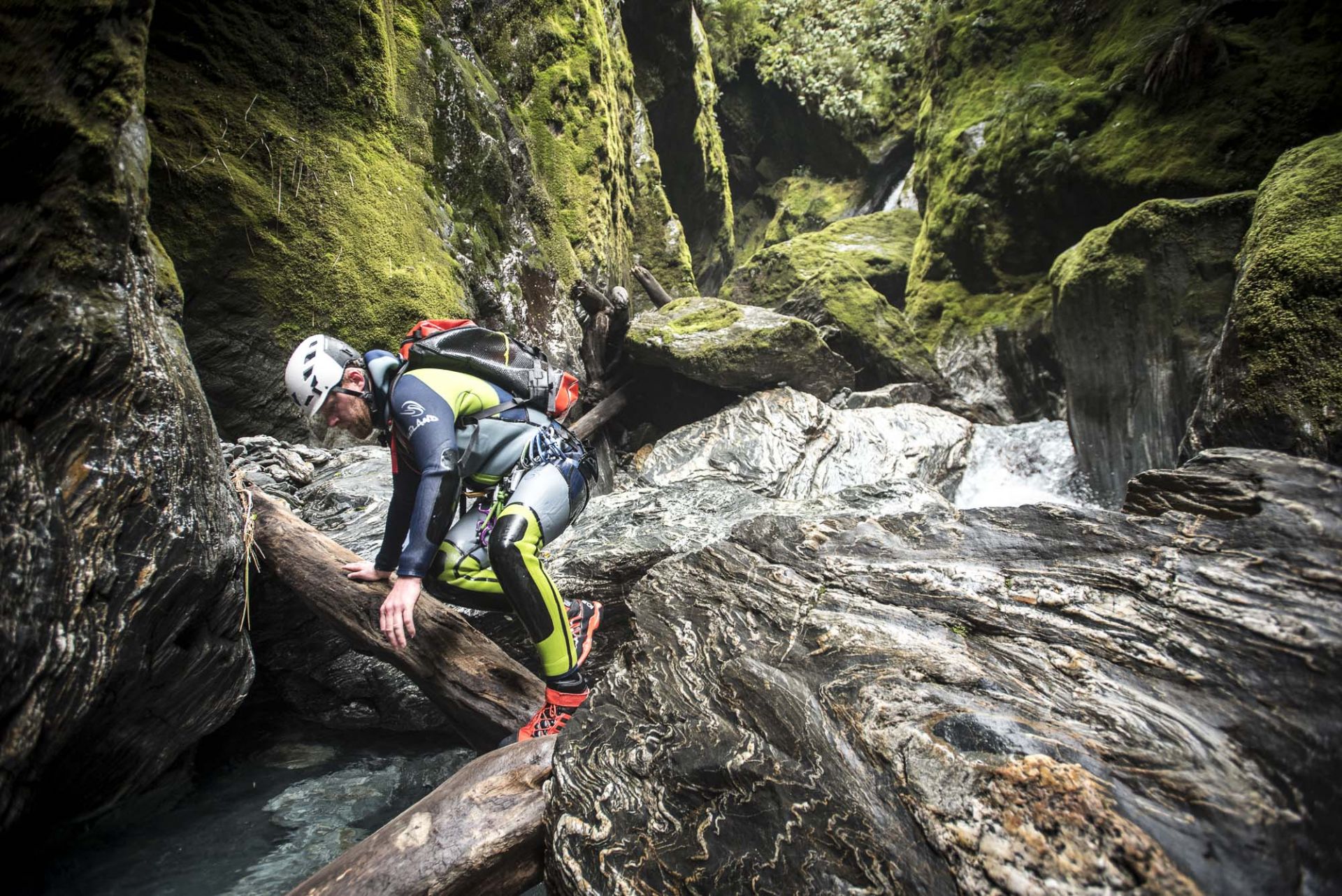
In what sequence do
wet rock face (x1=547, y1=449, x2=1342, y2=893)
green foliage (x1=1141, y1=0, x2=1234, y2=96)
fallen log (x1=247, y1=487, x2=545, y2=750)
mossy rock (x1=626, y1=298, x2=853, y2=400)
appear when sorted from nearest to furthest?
wet rock face (x1=547, y1=449, x2=1342, y2=893), fallen log (x1=247, y1=487, x2=545, y2=750), green foliage (x1=1141, y1=0, x2=1234, y2=96), mossy rock (x1=626, y1=298, x2=853, y2=400)

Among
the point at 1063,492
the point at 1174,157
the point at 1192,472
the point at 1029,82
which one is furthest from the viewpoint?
the point at 1029,82

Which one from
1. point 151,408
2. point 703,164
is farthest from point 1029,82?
point 151,408

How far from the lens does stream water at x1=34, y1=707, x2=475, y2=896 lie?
131 inches

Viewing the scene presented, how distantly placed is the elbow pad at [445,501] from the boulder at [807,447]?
17.3 feet

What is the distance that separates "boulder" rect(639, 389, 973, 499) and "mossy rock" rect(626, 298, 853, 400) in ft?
1.57

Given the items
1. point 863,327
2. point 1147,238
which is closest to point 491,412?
point 1147,238

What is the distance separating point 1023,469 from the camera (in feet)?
31.9

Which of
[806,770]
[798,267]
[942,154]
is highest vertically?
[942,154]

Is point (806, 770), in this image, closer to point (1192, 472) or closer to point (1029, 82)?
point (1192, 472)

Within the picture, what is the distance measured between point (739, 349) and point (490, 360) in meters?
6.63

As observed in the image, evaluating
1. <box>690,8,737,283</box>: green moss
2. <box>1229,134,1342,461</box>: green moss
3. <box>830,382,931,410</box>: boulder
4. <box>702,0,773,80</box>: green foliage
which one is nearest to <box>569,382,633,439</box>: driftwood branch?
<box>830,382,931,410</box>: boulder

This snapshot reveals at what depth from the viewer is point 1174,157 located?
9586mm

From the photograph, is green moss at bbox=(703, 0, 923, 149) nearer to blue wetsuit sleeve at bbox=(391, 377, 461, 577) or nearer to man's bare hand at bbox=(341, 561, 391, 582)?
blue wetsuit sleeve at bbox=(391, 377, 461, 577)

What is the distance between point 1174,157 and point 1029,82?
4.97 m
